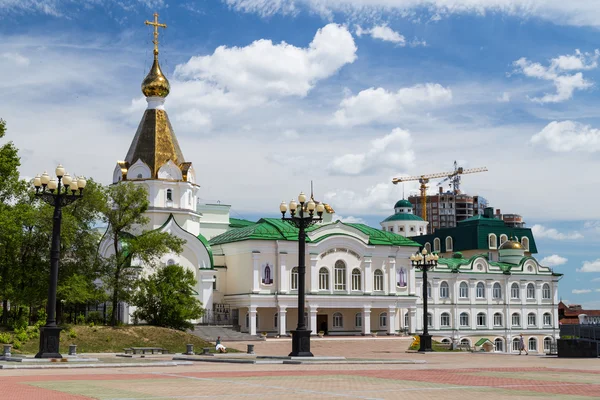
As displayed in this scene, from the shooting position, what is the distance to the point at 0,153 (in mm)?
42625

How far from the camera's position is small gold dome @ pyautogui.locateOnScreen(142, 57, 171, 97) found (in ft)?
193

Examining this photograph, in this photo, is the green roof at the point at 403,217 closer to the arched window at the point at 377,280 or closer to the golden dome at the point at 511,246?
the golden dome at the point at 511,246

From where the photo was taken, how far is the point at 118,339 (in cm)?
4331

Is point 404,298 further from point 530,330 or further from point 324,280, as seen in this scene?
point 530,330

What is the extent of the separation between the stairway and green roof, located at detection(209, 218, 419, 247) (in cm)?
782

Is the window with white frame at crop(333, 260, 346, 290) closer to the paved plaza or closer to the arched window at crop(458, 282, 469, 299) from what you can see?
the arched window at crop(458, 282, 469, 299)

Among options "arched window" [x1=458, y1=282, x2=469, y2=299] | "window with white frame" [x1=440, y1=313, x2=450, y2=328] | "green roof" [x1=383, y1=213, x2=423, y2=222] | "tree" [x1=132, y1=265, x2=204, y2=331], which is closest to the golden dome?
"arched window" [x1=458, y1=282, x2=469, y2=299]

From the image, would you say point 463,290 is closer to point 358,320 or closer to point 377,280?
point 377,280

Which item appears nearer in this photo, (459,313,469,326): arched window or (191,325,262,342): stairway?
(191,325,262,342): stairway

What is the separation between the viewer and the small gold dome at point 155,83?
5872 cm

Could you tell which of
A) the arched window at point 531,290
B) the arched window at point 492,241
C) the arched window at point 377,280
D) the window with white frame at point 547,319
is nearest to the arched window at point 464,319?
the arched window at point 531,290

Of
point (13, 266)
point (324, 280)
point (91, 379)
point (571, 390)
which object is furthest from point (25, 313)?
point (571, 390)

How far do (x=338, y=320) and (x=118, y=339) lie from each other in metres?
26.0

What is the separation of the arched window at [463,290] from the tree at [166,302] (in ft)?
122
